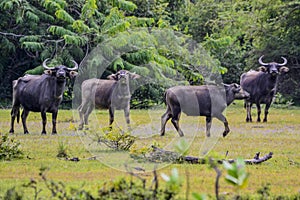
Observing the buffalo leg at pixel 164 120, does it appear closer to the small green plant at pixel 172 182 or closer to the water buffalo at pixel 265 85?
the water buffalo at pixel 265 85

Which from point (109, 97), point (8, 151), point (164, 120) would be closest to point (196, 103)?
point (164, 120)

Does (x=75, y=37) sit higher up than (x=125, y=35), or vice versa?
(x=125, y=35)

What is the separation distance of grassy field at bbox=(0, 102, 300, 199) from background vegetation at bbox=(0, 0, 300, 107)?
188 inches

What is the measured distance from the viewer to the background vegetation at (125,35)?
90.5 feet

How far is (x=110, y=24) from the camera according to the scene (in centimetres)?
2816

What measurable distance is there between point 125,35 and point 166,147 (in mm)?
11054

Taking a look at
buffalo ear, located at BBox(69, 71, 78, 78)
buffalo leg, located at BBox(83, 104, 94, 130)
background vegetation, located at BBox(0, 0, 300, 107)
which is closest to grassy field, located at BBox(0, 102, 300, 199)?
buffalo leg, located at BBox(83, 104, 94, 130)

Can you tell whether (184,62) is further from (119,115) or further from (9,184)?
(9,184)

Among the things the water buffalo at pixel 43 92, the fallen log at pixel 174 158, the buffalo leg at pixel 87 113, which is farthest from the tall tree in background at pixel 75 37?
the fallen log at pixel 174 158

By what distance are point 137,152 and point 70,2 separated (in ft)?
62.5

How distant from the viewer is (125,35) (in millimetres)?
25719

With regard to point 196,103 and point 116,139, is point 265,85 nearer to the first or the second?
point 196,103

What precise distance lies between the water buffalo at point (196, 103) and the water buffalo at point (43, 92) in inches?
93.9

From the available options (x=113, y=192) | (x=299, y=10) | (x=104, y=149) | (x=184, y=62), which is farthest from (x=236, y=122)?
(x=113, y=192)
